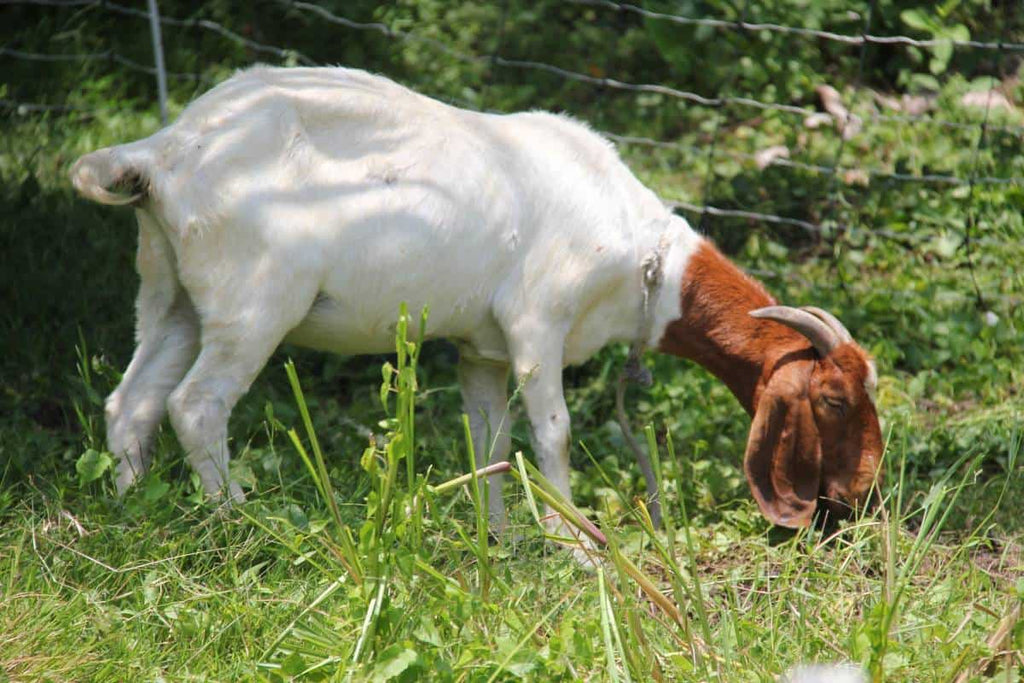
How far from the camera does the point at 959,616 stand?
3.48m

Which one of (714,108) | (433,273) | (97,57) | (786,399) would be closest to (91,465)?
(433,273)

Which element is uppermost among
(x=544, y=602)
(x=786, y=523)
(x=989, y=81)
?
(x=989, y=81)

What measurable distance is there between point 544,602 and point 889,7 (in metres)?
4.81

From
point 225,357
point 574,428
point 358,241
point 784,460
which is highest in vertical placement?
point 358,241

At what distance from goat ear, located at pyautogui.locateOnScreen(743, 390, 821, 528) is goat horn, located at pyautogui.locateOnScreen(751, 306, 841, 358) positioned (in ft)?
0.63

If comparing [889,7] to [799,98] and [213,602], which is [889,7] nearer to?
[799,98]

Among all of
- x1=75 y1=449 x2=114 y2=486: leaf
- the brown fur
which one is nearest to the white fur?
the brown fur

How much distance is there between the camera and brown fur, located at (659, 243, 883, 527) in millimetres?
4230

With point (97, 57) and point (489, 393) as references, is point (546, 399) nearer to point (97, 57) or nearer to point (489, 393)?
point (489, 393)

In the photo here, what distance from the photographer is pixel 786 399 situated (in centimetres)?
423

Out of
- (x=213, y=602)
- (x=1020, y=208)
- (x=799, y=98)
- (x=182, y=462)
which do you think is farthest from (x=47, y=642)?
(x=799, y=98)

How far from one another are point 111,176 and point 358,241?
2.28ft

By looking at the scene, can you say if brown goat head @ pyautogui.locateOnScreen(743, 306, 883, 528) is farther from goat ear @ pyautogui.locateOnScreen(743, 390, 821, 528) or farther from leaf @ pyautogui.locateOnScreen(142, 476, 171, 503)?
leaf @ pyautogui.locateOnScreen(142, 476, 171, 503)

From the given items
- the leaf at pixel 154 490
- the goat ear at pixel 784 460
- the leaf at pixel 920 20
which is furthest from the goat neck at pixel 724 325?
the leaf at pixel 920 20
